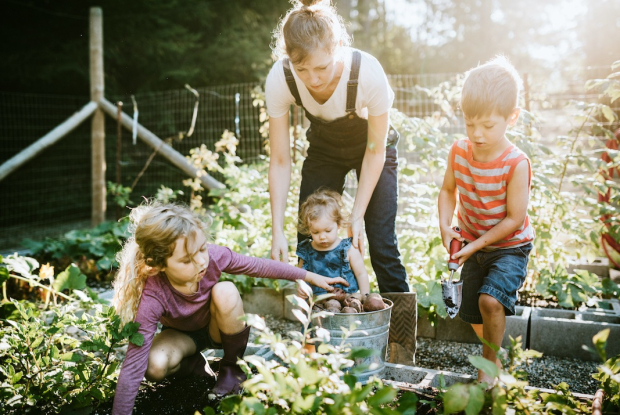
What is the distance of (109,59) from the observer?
25.5 ft

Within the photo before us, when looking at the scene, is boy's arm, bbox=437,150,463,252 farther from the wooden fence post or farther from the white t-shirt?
the wooden fence post

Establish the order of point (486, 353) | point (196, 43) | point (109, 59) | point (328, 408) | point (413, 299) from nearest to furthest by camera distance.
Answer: point (328, 408), point (486, 353), point (413, 299), point (109, 59), point (196, 43)

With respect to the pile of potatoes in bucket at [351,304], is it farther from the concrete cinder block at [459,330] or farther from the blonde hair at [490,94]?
the concrete cinder block at [459,330]

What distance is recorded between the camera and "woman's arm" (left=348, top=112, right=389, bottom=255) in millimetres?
2182

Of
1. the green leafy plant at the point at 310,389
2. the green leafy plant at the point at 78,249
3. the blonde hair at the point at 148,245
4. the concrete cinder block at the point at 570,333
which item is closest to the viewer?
the green leafy plant at the point at 310,389

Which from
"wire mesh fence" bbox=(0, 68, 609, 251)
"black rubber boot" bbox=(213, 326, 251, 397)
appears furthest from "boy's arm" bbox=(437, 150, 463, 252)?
"wire mesh fence" bbox=(0, 68, 609, 251)

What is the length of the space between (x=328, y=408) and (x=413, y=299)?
121 cm

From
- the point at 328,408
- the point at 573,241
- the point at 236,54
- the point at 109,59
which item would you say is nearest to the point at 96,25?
the point at 109,59

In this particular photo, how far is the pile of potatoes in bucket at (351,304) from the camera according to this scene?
1907 millimetres

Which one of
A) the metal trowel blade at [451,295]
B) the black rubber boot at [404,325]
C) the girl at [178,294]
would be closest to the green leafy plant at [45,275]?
the girl at [178,294]

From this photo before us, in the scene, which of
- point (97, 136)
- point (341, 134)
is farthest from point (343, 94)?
point (97, 136)

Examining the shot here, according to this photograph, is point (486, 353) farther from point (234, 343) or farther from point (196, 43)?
point (196, 43)

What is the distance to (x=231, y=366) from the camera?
206 centimetres

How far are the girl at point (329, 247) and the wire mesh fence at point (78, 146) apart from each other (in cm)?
426
